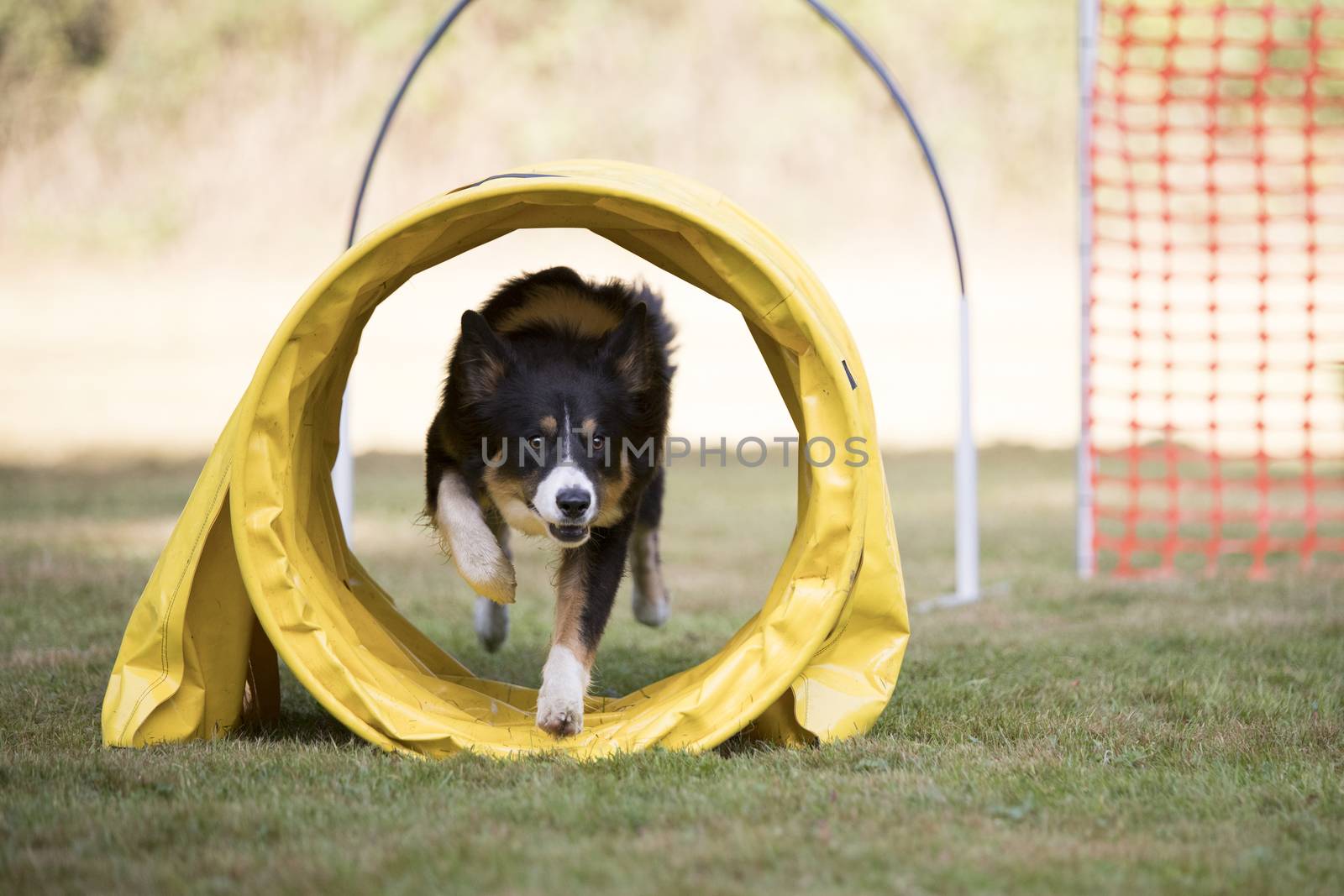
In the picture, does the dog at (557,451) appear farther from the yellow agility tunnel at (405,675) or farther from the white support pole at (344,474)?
the white support pole at (344,474)

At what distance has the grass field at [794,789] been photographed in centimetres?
272

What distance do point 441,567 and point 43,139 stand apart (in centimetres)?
1475

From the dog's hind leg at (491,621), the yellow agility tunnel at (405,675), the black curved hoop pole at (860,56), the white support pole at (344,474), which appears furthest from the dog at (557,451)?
the black curved hoop pole at (860,56)

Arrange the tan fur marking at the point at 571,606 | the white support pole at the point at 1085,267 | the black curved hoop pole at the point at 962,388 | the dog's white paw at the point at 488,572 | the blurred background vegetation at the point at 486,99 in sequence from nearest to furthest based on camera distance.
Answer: the tan fur marking at the point at 571,606, the dog's white paw at the point at 488,572, the black curved hoop pole at the point at 962,388, the white support pole at the point at 1085,267, the blurred background vegetation at the point at 486,99

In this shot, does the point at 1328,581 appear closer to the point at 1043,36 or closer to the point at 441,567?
the point at 441,567

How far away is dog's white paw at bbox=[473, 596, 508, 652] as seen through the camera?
5.36 meters

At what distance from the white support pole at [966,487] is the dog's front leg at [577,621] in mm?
2754

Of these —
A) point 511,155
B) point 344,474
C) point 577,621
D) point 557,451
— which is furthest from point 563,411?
point 511,155

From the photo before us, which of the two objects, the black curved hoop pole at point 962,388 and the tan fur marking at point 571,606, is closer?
the tan fur marking at point 571,606

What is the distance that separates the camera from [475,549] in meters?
4.29

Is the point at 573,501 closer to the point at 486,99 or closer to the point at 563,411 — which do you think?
the point at 563,411

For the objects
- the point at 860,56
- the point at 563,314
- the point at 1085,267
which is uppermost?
the point at 860,56

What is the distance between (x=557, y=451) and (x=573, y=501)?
31 cm

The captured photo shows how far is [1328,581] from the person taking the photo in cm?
716
